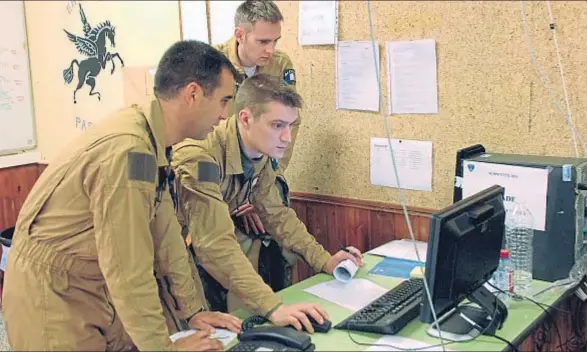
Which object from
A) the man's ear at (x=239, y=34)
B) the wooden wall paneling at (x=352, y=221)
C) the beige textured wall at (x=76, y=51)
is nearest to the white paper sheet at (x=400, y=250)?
the wooden wall paneling at (x=352, y=221)

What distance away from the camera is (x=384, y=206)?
290cm

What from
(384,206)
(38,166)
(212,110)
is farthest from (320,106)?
(38,166)

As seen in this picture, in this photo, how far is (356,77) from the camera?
114 inches

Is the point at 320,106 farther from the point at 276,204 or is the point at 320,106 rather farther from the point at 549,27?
the point at 549,27

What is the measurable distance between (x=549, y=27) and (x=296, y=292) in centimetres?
132

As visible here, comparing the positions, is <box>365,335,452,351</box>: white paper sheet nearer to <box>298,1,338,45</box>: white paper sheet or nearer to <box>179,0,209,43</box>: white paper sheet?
<box>298,1,338,45</box>: white paper sheet

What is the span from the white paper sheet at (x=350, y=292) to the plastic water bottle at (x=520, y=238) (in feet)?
1.55

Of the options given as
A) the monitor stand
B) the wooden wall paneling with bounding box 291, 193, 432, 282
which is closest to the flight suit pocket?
the wooden wall paneling with bounding box 291, 193, 432, 282

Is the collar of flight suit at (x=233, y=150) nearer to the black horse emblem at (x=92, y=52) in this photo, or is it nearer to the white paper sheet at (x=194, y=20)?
the white paper sheet at (x=194, y=20)

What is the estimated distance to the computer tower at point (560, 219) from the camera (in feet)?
7.16

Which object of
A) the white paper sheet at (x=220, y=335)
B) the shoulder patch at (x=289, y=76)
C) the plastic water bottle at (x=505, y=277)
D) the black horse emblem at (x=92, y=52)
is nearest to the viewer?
the white paper sheet at (x=220, y=335)

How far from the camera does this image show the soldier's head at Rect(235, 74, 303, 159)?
2320mm

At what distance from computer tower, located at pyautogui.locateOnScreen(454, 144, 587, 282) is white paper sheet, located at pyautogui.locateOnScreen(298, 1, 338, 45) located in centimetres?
104

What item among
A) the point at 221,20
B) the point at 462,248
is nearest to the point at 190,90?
the point at 462,248
